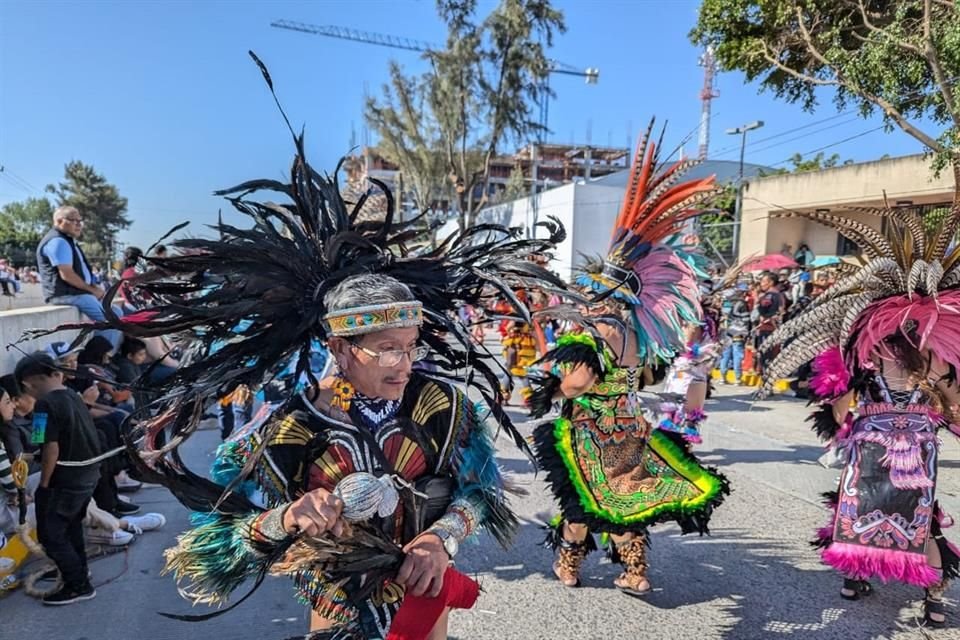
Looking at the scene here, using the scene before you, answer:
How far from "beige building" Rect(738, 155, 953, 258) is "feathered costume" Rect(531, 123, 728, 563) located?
1221 centimetres

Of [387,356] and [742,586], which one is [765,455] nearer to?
[742,586]

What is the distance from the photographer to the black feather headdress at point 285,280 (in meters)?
1.79

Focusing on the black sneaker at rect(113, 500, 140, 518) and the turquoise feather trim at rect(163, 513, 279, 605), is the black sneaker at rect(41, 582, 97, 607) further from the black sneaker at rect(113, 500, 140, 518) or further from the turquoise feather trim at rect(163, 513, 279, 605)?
the turquoise feather trim at rect(163, 513, 279, 605)

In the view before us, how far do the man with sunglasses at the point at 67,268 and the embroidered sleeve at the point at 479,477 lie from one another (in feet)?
14.9

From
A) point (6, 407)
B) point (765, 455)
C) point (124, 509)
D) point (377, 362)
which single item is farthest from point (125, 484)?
point (765, 455)

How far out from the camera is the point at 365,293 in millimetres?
1746

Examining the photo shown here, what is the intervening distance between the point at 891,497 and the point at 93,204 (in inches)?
2779

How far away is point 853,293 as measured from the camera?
321cm

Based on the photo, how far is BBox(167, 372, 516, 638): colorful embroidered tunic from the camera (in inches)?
65.2

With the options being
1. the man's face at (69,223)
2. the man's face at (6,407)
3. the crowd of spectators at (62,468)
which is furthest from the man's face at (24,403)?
the man's face at (69,223)

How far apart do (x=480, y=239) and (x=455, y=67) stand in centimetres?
2465

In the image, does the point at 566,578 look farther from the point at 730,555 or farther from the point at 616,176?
the point at 616,176

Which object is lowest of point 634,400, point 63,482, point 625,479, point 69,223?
point 63,482

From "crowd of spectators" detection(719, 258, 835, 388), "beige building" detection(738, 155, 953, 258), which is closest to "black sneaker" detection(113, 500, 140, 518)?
"crowd of spectators" detection(719, 258, 835, 388)
